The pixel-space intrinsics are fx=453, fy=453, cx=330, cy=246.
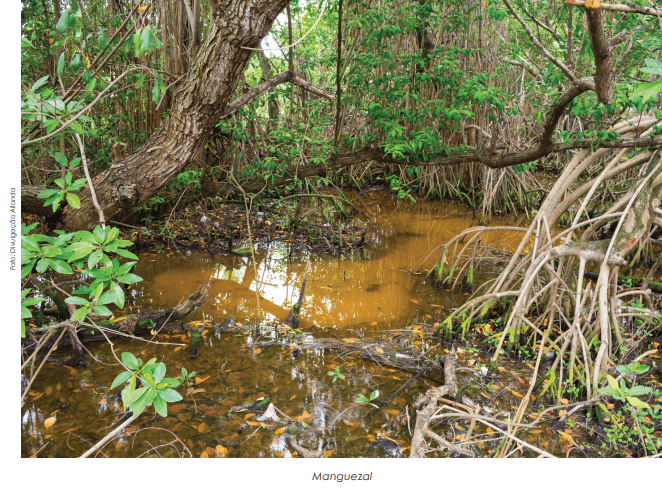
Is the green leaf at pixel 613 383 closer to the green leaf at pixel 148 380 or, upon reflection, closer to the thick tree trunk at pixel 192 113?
the green leaf at pixel 148 380

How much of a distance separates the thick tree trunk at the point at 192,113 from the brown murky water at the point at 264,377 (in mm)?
696

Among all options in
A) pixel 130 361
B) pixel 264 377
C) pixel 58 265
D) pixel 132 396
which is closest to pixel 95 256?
pixel 58 265

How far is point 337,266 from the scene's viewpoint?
4.05 meters

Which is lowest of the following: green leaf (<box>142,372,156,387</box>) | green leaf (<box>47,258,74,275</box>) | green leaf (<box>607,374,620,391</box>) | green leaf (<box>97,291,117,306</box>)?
green leaf (<box>607,374,620,391</box>)

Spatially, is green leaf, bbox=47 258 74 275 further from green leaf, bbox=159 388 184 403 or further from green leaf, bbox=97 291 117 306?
green leaf, bbox=159 388 184 403

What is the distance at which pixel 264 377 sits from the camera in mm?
2328

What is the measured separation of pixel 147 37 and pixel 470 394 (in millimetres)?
2052

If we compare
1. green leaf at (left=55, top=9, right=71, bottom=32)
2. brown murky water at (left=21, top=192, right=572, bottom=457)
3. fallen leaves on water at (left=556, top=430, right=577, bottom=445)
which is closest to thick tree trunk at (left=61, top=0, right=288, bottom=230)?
brown murky water at (left=21, top=192, right=572, bottom=457)

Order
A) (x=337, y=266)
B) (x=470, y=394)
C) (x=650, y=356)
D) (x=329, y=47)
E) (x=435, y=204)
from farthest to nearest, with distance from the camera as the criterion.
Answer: (x=435, y=204) → (x=329, y=47) → (x=337, y=266) → (x=650, y=356) → (x=470, y=394)

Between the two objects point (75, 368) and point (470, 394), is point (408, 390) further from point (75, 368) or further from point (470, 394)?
point (75, 368)

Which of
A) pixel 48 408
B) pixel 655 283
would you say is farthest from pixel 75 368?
pixel 655 283

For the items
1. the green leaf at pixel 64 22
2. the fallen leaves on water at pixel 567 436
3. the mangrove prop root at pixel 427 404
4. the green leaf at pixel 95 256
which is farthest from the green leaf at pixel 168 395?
the fallen leaves on water at pixel 567 436

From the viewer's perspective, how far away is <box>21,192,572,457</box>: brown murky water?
1.85m

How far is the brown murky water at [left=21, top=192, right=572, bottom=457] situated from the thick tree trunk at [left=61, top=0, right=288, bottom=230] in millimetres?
696
